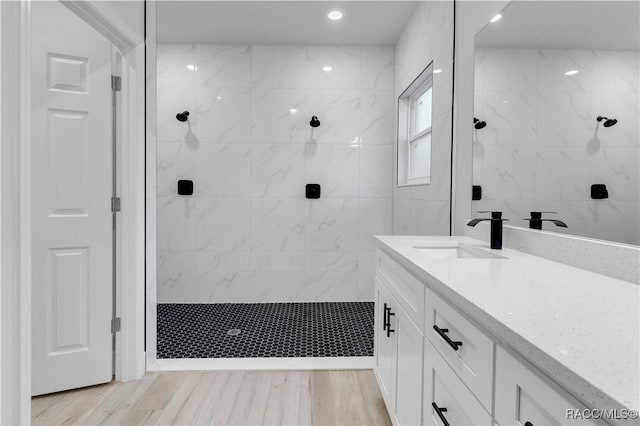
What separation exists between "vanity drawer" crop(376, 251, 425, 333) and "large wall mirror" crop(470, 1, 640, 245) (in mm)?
611

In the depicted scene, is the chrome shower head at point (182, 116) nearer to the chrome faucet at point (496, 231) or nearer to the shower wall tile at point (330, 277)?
the shower wall tile at point (330, 277)

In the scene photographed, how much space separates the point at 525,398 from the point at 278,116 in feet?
A: 11.3

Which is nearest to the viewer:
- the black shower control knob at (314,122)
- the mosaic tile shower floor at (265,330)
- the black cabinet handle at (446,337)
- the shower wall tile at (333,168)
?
the black cabinet handle at (446,337)

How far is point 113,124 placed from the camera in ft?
7.13

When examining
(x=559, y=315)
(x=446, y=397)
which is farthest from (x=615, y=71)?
(x=446, y=397)

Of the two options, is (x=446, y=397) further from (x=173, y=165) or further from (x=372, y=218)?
(x=173, y=165)

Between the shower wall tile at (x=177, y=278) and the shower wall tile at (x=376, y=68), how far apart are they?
2.54 m

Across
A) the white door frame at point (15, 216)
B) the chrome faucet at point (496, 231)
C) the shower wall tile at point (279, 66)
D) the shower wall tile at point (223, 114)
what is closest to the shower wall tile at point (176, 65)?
the shower wall tile at point (223, 114)

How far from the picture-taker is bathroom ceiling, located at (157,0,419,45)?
299cm

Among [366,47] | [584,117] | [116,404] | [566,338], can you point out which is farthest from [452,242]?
[366,47]

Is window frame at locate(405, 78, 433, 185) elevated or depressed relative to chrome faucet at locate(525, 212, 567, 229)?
elevated

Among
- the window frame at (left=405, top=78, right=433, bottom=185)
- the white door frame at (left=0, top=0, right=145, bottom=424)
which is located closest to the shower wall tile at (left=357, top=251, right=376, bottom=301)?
the window frame at (left=405, top=78, right=433, bottom=185)

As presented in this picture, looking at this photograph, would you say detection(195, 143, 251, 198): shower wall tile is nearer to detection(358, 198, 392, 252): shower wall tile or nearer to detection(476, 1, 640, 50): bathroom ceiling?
detection(358, 198, 392, 252): shower wall tile

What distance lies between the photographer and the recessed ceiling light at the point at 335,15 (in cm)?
307
